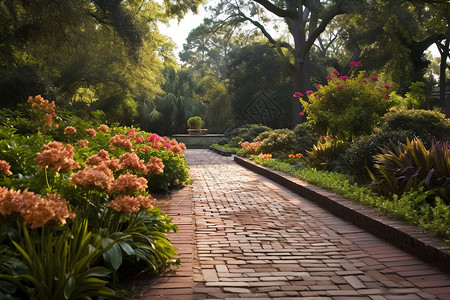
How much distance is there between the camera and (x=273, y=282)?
9.61ft

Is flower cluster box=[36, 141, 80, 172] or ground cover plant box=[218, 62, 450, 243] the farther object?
ground cover plant box=[218, 62, 450, 243]

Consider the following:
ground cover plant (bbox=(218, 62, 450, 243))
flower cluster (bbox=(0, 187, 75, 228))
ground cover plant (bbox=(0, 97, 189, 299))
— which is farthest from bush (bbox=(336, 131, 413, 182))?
flower cluster (bbox=(0, 187, 75, 228))

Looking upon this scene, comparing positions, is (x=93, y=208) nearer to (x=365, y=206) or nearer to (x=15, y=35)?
(x=365, y=206)

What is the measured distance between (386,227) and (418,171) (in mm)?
1460

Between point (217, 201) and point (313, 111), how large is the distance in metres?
5.43

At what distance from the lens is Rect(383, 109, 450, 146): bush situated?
779 centimetres

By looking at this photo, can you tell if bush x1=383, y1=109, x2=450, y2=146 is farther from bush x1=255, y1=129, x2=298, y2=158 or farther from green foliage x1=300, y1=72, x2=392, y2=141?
bush x1=255, y1=129, x2=298, y2=158

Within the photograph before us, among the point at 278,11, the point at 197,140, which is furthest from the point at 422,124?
the point at 197,140

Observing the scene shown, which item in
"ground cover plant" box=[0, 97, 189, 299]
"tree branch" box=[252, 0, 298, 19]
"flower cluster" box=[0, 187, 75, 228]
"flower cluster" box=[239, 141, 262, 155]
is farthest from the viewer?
"tree branch" box=[252, 0, 298, 19]

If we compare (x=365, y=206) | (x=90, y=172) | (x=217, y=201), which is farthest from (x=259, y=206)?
(x=90, y=172)

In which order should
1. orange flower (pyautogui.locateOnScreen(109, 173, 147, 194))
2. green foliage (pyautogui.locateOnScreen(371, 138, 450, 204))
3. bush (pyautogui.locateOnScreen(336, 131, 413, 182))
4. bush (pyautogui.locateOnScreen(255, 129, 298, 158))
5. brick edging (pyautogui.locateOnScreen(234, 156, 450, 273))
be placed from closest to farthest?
1. orange flower (pyautogui.locateOnScreen(109, 173, 147, 194))
2. brick edging (pyautogui.locateOnScreen(234, 156, 450, 273))
3. green foliage (pyautogui.locateOnScreen(371, 138, 450, 204))
4. bush (pyautogui.locateOnScreen(336, 131, 413, 182))
5. bush (pyautogui.locateOnScreen(255, 129, 298, 158))

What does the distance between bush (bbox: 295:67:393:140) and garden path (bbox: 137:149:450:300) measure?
4524 millimetres

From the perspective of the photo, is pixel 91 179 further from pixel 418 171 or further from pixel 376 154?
pixel 376 154

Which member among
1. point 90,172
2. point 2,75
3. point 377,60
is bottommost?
point 90,172
